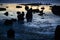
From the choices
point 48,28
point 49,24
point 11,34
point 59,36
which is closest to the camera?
point 59,36

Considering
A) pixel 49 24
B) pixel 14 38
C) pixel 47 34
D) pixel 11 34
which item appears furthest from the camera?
pixel 49 24

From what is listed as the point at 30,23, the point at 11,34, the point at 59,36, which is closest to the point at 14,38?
the point at 11,34

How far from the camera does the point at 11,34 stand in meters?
15.6

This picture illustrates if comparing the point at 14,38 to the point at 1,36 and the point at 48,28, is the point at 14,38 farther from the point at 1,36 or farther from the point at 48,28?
the point at 48,28

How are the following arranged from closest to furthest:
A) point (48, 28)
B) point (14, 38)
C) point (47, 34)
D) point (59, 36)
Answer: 1. point (59, 36)
2. point (14, 38)
3. point (47, 34)
4. point (48, 28)

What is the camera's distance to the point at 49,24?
22.9m

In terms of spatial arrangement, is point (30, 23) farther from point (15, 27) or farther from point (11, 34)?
point (11, 34)

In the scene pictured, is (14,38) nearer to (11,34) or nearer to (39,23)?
(11,34)

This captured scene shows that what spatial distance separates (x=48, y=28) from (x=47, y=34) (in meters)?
2.40

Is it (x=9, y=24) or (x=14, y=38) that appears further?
(x=9, y=24)

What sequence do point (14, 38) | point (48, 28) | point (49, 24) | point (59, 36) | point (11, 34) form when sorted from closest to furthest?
point (59, 36) < point (11, 34) < point (14, 38) < point (48, 28) < point (49, 24)

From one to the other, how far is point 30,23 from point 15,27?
2378 mm

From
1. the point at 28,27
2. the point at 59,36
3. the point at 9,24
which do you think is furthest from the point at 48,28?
the point at 59,36

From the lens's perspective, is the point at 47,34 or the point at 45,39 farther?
the point at 47,34
